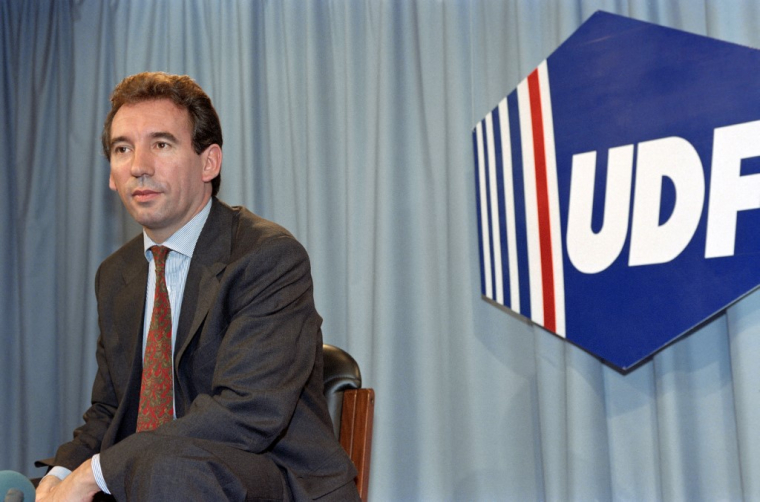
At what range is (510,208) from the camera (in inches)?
122

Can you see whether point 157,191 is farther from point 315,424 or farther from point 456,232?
point 456,232

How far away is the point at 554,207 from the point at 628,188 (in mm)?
284

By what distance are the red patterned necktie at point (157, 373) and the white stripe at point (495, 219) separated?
1652mm

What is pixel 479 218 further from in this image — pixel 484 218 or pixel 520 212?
pixel 520 212

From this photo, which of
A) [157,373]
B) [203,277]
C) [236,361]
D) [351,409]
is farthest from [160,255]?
[351,409]

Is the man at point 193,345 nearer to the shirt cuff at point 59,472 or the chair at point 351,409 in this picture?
the shirt cuff at point 59,472

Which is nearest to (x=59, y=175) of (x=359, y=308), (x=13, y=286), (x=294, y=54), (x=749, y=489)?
(x=13, y=286)

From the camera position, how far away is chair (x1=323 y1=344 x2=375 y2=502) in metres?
1.79

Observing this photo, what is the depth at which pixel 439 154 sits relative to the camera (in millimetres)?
3418

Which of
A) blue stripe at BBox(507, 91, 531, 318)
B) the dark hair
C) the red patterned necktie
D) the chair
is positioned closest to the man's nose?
the dark hair

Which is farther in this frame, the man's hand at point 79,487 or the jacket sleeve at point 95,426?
the jacket sleeve at point 95,426

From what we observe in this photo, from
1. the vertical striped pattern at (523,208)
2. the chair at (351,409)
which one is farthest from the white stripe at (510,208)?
the chair at (351,409)

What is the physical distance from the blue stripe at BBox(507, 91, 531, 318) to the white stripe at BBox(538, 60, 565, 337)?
115 millimetres

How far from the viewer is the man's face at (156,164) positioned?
1.81m
